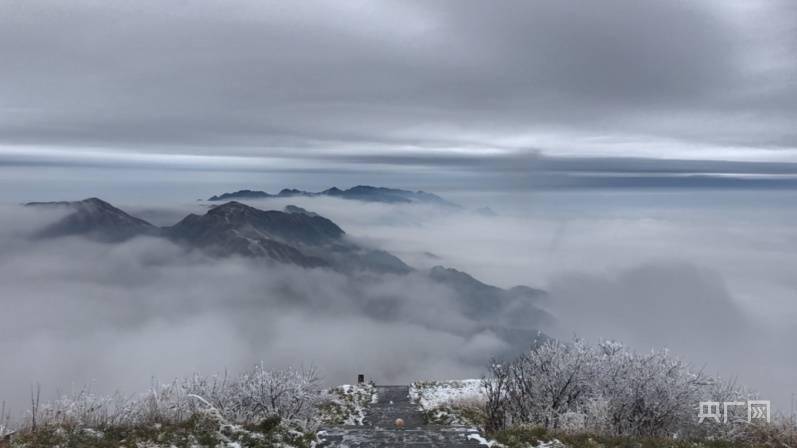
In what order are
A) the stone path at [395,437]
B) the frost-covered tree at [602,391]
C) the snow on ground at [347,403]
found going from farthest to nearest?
the snow on ground at [347,403] < the frost-covered tree at [602,391] < the stone path at [395,437]

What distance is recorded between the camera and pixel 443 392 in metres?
36.0

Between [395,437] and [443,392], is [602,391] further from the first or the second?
[443,392]

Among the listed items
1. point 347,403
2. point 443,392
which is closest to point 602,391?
point 347,403

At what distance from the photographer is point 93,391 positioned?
1645cm

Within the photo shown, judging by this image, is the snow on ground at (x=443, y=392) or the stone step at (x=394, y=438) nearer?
the stone step at (x=394, y=438)

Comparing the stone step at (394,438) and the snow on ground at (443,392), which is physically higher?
the stone step at (394,438)

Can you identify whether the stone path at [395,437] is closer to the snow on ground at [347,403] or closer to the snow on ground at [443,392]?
the snow on ground at [347,403]

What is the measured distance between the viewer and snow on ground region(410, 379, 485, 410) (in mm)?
32156

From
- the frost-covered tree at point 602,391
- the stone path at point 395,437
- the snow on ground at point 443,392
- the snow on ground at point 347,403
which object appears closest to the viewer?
the stone path at point 395,437

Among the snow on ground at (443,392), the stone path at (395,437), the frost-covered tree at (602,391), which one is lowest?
the snow on ground at (443,392)

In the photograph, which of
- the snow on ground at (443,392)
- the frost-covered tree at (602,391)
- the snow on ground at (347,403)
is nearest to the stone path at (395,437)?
the frost-covered tree at (602,391)

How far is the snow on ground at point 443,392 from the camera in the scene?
32156 millimetres

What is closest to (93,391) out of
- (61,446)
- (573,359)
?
(61,446)

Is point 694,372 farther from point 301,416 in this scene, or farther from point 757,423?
point 301,416
